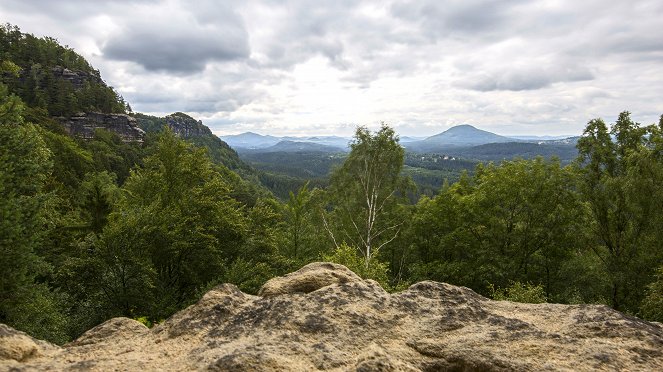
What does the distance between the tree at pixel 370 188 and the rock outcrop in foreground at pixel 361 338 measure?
26.0m

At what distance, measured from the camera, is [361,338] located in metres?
6.48

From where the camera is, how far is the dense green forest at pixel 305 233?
16094mm

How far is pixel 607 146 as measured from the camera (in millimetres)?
23656

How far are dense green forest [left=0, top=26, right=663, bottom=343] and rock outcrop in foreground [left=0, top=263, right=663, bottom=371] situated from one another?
10.6 m

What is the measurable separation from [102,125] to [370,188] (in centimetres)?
12973

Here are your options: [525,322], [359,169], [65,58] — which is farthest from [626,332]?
[65,58]

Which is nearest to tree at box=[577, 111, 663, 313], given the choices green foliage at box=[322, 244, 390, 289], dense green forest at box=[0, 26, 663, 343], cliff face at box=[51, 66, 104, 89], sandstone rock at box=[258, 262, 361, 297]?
dense green forest at box=[0, 26, 663, 343]

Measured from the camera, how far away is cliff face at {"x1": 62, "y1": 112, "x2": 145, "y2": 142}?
11994cm

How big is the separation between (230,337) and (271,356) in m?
1.21

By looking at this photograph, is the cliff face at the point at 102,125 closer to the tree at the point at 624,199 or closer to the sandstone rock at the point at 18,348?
the sandstone rock at the point at 18,348

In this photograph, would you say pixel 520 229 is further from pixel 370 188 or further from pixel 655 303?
pixel 370 188

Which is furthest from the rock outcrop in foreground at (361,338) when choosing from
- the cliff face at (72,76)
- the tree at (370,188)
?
the cliff face at (72,76)

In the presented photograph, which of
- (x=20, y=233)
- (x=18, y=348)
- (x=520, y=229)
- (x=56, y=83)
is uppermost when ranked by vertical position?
(x=56, y=83)

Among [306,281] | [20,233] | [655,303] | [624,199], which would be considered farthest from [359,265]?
[624,199]
